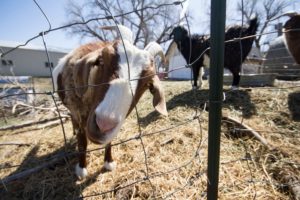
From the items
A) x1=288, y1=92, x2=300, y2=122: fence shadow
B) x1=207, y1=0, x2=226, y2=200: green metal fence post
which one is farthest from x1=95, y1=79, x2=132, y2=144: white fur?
x1=288, y1=92, x2=300, y2=122: fence shadow

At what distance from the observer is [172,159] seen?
3.06 meters

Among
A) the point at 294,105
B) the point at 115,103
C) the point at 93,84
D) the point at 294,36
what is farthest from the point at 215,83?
the point at 294,36

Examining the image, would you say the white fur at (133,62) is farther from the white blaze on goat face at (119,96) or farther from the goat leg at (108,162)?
the goat leg at (108,162)

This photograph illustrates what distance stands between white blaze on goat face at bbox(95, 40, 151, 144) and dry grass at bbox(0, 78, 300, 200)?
45 centimetres

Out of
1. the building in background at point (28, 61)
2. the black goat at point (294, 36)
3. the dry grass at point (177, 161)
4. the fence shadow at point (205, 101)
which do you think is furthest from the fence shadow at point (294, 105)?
the building in background at point (28, 61)

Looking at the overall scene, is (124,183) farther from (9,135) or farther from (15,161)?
(9,135)

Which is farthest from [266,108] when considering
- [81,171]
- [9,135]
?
[9,135]

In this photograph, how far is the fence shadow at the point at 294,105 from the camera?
410 cm

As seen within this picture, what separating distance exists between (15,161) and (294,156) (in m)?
4.12

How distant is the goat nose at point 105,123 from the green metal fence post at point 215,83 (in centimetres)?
76

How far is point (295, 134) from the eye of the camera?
3.46 metres

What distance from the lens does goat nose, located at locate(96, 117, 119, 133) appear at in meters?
1.77

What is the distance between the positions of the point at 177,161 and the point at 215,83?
5.80 feet

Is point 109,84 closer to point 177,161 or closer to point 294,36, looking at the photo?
point 177,161
